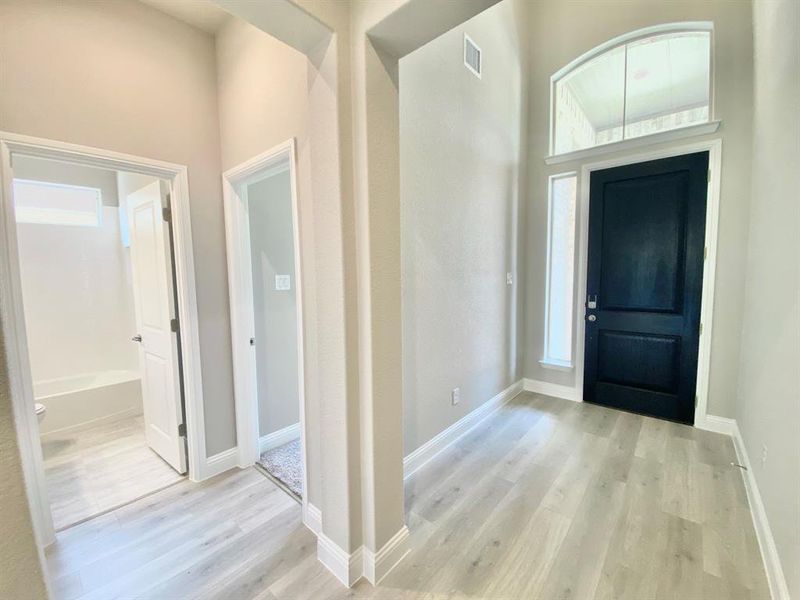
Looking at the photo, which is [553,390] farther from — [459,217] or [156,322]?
[156,322]

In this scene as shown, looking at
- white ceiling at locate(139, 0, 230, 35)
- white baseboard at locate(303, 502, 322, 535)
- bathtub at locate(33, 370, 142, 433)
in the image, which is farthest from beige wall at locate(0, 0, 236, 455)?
bathtub at locate(33, 370, 142, 433)

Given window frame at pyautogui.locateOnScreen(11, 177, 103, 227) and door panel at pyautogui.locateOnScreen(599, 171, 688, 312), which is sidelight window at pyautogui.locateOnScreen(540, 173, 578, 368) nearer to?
door panel at pyautogui.locateOnScreen(599, 171, 688, 312)

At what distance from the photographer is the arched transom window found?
2.85 meters

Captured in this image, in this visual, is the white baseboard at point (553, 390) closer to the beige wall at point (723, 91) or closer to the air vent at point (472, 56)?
the beige wall at point (723, 91)

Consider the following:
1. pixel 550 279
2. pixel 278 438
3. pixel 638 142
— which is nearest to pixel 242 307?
pixel 278 438

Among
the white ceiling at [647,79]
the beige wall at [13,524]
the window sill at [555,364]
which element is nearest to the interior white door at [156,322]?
the beige wall at [13,524]

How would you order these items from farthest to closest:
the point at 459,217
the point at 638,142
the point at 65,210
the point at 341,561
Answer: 1. the point at 65,210
2. the point at 638,142
3. the point at 459,217
4. the point at 341,561

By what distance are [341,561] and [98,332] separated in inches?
152

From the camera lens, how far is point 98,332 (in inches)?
145

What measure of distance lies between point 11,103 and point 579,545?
348cm

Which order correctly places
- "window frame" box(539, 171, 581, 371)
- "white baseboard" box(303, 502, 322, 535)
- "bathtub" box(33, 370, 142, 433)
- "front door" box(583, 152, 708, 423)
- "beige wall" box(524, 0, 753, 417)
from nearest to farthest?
"white baseboard" box(303, 502, 322, 535) → "beige wall" box(524, 0, 753, 417) → "front door" box(583, 152, 708, 423) → "bathtub" box(33, 370, 142, 433) → "window frame" box(539, 171, 581, 371)

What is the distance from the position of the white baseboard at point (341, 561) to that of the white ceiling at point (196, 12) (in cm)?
290

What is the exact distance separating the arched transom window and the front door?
44 cm

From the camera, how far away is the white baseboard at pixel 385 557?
1.50 metres
